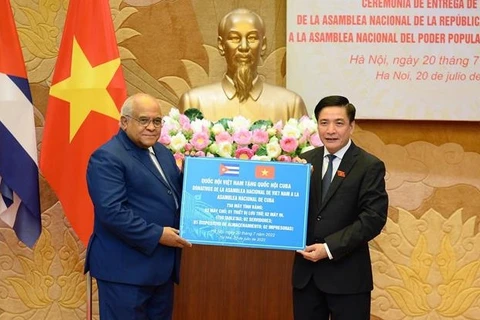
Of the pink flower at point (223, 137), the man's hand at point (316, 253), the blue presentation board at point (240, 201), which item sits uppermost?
the pink flower at point (223, 137)

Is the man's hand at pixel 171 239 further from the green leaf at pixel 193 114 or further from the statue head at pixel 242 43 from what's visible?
the statue head at pixel 242 43

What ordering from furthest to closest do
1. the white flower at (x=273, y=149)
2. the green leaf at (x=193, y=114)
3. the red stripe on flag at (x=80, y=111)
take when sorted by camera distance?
the red stripe on flag at (x=80, y=111)
the green leaf at (x=193, y=114)
the white flower at (x=273, y=149)

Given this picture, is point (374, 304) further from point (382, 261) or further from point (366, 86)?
point (366, 86)

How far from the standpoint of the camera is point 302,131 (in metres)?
2.99

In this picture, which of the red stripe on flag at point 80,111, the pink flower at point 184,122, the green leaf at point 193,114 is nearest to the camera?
the pink flower at point 184,122

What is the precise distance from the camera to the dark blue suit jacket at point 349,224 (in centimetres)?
224

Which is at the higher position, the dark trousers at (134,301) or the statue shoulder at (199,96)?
the statue shoulder at (199,96)

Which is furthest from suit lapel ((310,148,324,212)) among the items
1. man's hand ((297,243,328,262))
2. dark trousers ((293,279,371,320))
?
dark trousers ((293,279,371,320))

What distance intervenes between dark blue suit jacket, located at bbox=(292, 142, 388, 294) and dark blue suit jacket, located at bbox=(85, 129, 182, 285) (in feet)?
1.69

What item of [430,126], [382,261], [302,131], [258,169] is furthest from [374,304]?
[258,169]

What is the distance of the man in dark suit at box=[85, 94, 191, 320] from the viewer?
229cm

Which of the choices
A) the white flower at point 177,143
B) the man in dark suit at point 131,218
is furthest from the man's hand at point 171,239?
the white flower at point 177,143

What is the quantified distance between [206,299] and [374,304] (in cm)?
126

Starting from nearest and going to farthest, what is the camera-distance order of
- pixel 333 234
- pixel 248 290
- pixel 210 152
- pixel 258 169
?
pixel 333 234 < pixel 258 169 < pixel 210 152 < pixel 248 290
